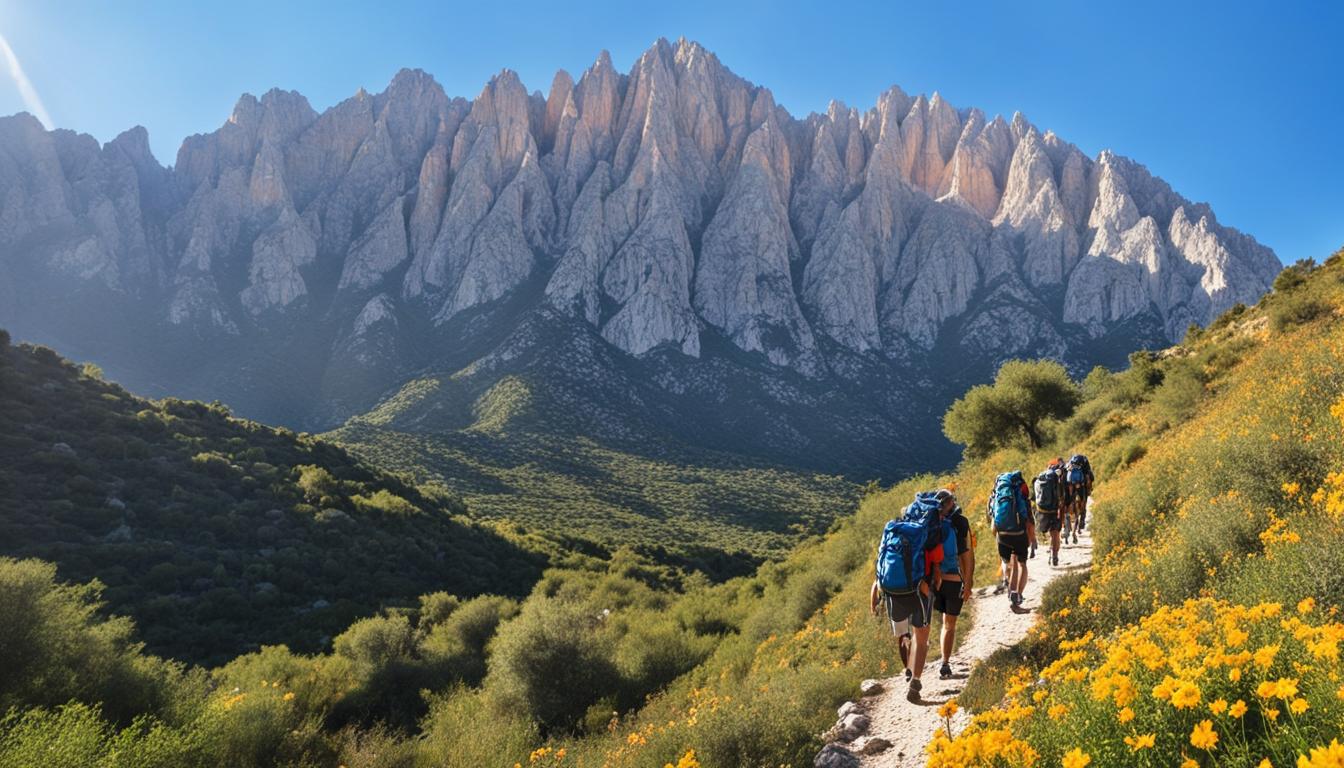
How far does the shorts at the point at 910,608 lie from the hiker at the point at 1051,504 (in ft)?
23.6

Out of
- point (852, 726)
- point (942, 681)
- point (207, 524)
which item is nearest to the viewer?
point (852, 726)

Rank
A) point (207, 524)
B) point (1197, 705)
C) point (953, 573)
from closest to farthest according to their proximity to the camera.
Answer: point (1197, 705), point (953, 573), point (207, 524)

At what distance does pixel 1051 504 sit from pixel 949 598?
689cm

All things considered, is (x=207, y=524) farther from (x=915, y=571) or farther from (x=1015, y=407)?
(x=1015, y=407)

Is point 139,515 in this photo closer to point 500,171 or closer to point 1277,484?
point 1277,484

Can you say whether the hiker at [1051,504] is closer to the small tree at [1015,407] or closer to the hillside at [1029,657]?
the hillside at [1029,657]

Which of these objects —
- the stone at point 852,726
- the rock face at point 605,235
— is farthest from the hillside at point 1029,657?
the rock face at point 605,235

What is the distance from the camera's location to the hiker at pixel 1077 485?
46.1ft

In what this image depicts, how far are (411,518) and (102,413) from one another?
18782mm

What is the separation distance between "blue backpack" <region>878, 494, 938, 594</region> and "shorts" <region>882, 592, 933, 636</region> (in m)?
0.12

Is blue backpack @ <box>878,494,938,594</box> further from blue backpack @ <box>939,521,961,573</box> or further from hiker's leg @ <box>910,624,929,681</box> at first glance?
hiker's leg @ <box>910,624,929,681</box>

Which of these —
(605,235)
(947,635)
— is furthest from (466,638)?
(605,235)

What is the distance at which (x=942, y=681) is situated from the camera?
819 cm

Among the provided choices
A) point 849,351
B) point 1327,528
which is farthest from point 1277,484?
point 849,351
